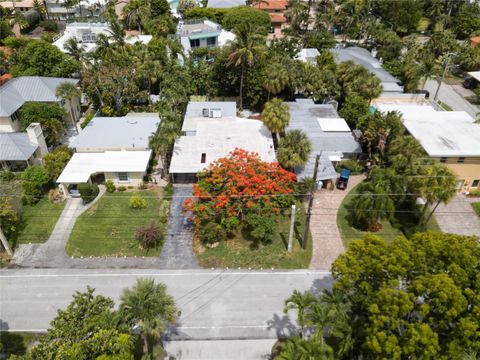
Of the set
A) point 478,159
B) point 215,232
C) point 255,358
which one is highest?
point 478,159

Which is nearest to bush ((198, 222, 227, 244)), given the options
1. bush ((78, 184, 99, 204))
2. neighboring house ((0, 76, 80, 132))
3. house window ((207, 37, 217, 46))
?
bush ((78, 184, 99, 204))

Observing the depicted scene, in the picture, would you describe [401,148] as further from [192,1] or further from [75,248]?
[192,1]

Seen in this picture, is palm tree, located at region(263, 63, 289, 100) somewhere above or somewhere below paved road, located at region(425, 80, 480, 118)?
above

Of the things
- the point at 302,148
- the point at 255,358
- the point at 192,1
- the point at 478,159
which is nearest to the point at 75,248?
the point at 255,358

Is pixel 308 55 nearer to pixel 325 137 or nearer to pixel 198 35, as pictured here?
pixel 198 35

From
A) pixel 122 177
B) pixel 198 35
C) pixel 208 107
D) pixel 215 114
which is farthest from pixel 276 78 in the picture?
pixel 198 35

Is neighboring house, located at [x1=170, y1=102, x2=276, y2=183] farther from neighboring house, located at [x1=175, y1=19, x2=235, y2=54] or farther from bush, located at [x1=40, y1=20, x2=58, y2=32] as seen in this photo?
bush, located at [x1=40, y1=20, x2=58, y2=32]

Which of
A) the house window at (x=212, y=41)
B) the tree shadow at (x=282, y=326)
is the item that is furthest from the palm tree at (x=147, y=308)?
the house window at (x=212, y=41)
